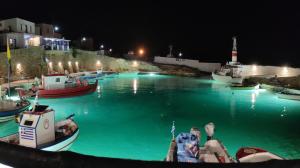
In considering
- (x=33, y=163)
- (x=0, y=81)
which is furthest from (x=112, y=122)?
(x=0, y=81)

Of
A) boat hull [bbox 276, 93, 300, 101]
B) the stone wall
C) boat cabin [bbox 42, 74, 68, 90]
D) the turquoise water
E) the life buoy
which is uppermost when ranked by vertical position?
the stone wall

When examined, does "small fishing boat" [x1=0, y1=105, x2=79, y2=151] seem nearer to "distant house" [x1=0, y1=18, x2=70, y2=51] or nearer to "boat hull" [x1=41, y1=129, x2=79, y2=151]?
"boat hull" [x1=41, y1=129, x2=79, y2=151]

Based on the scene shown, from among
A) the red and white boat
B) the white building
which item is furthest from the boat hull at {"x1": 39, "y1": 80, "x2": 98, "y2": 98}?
the white building

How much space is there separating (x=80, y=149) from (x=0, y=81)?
20.8m

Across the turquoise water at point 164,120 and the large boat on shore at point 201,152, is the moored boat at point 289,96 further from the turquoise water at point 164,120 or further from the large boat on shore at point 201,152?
the large boat on shore at point 201,152

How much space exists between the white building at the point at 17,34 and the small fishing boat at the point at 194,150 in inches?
1408

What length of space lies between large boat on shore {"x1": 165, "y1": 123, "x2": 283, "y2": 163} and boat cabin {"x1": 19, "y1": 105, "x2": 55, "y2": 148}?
5213mm

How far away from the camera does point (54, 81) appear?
82.0 ft

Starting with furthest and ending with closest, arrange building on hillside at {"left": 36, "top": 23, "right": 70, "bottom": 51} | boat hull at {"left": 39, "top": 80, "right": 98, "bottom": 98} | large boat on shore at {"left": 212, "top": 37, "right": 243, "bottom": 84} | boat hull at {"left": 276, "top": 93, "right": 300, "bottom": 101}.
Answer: building on hillside at {"left": 36, "top": 23, "right": 70, "bottom": 51} < large boat on shore at {"left": 212, "top": 37, "right": 243, "bottom": 84} < boat hull at {"left": 276, "top": 93, "right": 300, "bottom": 101} < boat hull at {"left": 39, "top": 80, "right": 98, "bottom": 98}

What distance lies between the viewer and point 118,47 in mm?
90188

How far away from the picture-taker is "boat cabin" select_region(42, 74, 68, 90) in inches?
966

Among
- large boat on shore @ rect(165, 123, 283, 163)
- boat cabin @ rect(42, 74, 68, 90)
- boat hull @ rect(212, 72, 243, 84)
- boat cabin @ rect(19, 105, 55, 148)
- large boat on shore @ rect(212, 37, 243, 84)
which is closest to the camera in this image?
large boat on shore @ rect(165, 123, 283, 163)

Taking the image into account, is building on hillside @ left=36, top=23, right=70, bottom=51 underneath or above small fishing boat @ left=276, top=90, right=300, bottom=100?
above

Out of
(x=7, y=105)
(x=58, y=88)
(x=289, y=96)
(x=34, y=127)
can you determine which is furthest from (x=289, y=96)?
(x=7, y=105)
